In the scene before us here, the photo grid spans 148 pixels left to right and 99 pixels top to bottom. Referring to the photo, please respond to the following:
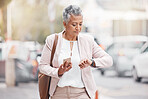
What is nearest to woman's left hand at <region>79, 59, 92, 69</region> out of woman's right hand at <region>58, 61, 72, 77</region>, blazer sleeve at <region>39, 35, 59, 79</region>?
woman's right hand at <region>58, 61, 72, 77</region>

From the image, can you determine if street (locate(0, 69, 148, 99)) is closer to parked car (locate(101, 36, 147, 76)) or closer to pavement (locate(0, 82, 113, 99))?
pavement (locate(0, 82, 113, 99))

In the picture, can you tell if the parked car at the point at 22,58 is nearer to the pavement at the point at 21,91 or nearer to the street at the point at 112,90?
the pavement at the point at 21,91

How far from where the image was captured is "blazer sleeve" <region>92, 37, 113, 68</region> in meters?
1.98

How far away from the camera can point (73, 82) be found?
6.61ft

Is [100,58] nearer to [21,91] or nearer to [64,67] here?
[64,67]

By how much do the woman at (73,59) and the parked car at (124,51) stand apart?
3.44m

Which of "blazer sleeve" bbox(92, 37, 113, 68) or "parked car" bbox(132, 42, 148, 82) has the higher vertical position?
"blazer sleeve" bbox(92, 37, 113, 68)

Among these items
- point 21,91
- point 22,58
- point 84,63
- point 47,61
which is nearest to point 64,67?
point 84,63

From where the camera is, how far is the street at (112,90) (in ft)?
17.5

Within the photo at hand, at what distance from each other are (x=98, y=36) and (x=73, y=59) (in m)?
3.55

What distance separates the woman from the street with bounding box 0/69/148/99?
336cm

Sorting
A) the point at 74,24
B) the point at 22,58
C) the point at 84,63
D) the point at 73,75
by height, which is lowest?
the point at 22,58

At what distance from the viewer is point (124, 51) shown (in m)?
5.54

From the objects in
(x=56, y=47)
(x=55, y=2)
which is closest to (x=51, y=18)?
(x=55, y=2)
